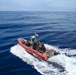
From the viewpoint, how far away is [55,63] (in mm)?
20953

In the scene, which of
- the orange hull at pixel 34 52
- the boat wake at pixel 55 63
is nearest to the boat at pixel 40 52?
the orange hull at pixel 34 52

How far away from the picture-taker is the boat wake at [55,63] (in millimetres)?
18766

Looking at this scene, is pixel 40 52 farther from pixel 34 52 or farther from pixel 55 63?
pixel 55 63

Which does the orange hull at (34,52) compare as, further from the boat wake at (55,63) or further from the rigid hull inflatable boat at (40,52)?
the boat wake at (55,63)

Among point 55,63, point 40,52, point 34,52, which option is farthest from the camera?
point 34,52

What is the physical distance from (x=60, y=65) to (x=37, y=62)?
371cm

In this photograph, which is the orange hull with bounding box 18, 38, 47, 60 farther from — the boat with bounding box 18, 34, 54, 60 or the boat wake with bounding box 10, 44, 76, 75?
the boat wake with bounding box 10, 44, 76, 75

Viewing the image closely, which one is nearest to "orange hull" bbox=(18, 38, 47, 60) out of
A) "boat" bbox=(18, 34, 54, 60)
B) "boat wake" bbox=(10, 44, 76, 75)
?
"boat" bbox=(18, 34, 54, 60)

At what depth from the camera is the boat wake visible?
18.8 meters

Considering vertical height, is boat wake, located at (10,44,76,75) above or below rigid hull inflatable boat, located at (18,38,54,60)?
below

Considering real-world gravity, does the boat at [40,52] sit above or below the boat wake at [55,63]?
above

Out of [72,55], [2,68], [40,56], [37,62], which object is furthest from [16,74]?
[72,55]

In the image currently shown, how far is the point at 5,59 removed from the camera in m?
23.7

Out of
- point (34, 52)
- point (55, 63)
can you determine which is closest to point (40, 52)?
point (34, 52)
